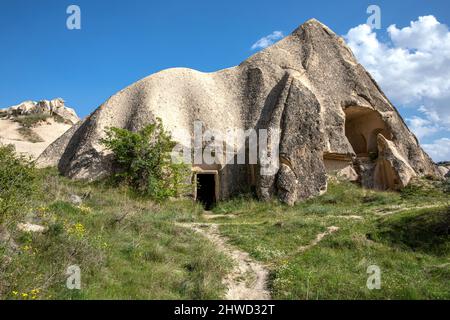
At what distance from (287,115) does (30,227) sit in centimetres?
1148

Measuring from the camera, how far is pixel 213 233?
9.79 meters

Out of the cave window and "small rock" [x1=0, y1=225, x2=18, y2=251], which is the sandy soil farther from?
"small rock" [x1=0, y1=225, x2=18, y2=251]

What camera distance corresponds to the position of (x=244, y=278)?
21.5 feet

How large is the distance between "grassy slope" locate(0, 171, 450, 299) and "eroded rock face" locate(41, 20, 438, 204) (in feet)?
14.2

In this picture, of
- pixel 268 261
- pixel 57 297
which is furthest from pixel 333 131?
pixel 57 297

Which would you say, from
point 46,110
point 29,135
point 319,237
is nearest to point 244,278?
point 319,237

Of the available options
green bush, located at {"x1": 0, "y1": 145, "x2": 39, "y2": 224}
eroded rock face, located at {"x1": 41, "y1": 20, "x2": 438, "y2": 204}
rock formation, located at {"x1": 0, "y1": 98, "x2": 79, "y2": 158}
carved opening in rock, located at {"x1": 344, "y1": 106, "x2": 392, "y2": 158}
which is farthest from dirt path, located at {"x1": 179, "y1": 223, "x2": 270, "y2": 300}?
rock formation, located at {"x1": 0, "y1": 98, "x2": 79, "y2": 158}

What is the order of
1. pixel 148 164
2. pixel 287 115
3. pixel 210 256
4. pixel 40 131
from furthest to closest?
pixel 40 131, pixel 287 115, pixel 148 164, pixel 210 256

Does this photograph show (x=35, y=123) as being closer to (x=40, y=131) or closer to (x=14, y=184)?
(x=40, y=131)

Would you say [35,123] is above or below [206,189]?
above

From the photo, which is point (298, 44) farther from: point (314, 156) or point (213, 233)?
point (213, 233)

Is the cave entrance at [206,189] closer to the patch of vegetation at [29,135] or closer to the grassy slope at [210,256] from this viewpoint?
the grassy slope at [210,256]

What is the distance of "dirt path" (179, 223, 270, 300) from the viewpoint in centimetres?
593
